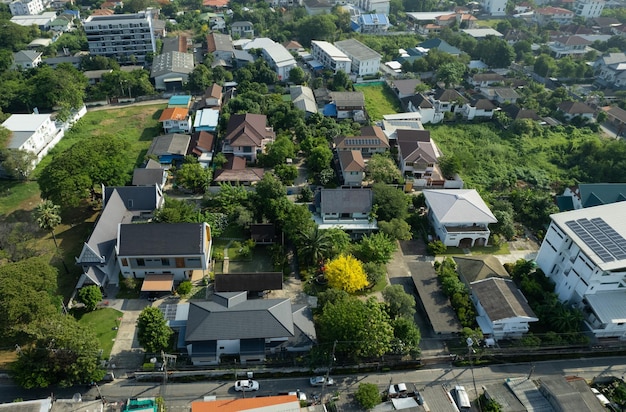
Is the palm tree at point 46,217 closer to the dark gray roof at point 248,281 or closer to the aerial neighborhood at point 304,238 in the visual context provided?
the aerial neighborhood at point 304,238

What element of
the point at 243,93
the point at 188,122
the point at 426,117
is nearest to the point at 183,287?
the point at 188,122

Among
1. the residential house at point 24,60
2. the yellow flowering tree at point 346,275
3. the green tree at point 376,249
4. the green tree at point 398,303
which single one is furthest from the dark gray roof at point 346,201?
the residential house at point 24,60

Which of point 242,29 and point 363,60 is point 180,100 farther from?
point 242,29

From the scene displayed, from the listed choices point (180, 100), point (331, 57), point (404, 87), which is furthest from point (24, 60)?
point (404, 87)

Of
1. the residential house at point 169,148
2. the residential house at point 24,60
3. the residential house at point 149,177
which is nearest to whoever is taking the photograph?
the residential house at point 149,177

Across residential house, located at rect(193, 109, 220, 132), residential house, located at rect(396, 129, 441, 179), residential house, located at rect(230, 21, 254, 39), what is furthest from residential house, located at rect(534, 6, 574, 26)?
residential house, located at rect(193, 109, 220, 132)

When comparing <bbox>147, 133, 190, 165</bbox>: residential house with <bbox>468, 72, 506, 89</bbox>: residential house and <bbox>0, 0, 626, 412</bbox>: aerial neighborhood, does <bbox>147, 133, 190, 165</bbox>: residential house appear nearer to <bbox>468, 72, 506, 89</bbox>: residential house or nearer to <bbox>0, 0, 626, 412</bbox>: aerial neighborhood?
<bbox>0, 0, 626, 412</bbox>: aerial neighborhood
